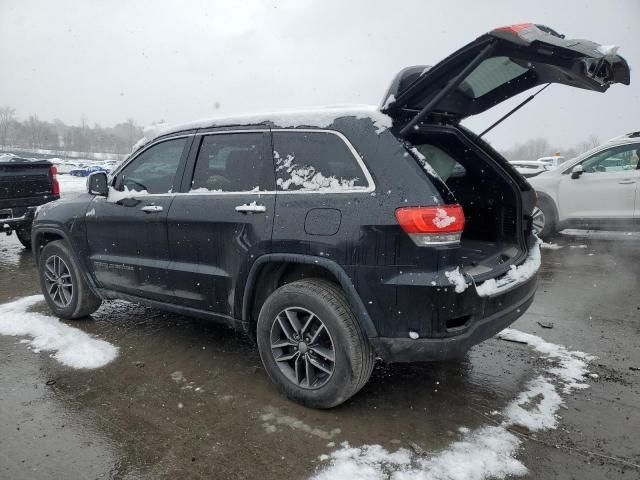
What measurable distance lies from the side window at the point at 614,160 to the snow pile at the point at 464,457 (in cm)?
606

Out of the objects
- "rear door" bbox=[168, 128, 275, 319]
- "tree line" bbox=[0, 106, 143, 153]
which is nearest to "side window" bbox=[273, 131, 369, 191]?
"rear door" bbox=[168, 128, 275, 319]

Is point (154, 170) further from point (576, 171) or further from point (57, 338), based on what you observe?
point (576, 171)

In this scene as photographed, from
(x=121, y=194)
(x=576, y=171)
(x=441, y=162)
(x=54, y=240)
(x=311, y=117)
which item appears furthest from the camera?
(x=576, y=171)

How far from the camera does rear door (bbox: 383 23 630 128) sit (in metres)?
2.37

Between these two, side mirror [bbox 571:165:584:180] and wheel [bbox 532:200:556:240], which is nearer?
side mirror [bbox 571:165:584:180]

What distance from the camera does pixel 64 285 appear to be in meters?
4.61

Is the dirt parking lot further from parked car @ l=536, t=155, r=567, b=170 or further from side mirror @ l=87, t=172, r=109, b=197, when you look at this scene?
parked car @ l=536, t=155, r=567, b=170

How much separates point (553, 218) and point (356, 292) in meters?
6.74

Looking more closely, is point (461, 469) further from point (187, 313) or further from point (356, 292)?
point (187, 313)

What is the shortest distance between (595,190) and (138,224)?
23.7 ft

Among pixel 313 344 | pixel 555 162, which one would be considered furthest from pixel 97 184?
pixel 555 162

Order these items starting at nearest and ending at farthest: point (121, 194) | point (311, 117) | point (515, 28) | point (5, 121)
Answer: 1. point (515, 28)
2. point (311, 117)
3. point (121, 194)
4. point (5, 121)

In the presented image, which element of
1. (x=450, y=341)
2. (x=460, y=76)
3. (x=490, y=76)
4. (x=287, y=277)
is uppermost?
(x=490, y=76)

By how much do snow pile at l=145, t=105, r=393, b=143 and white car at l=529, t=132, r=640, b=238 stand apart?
19.9 feet
